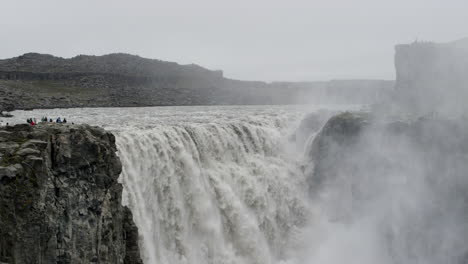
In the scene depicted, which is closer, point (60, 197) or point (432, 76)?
point (60, 197)

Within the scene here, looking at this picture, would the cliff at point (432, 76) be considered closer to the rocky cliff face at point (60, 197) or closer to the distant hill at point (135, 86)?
the rocky cliff face at point (60, 197)

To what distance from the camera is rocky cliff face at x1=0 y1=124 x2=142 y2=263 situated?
9.90 meters

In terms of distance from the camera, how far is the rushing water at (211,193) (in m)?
18.8

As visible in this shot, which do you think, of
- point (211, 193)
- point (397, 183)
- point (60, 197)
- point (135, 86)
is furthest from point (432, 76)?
point (135, 86)

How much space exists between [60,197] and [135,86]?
104 meters

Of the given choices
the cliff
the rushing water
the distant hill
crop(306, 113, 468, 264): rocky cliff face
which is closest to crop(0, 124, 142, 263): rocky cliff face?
the rushing water

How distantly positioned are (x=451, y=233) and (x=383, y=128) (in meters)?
7.12

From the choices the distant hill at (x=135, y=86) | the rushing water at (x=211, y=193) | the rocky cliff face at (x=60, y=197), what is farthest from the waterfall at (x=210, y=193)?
the distant hill at (x=135, y=86)

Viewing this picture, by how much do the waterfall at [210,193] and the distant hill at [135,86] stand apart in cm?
5491

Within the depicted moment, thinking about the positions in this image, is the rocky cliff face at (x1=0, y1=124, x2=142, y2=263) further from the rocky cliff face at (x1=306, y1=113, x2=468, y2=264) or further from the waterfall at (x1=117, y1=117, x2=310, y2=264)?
the rocky cliff face at (x1=306, y1=113, x2=468, y2=264)

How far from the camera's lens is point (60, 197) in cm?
1147

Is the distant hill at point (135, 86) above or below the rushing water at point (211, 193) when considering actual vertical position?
above

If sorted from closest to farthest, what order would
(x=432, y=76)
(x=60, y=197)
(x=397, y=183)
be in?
(x=60, y=197) → (x=397, y=183) → (x=432, y=76)

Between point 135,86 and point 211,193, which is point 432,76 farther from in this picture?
point 135,86
